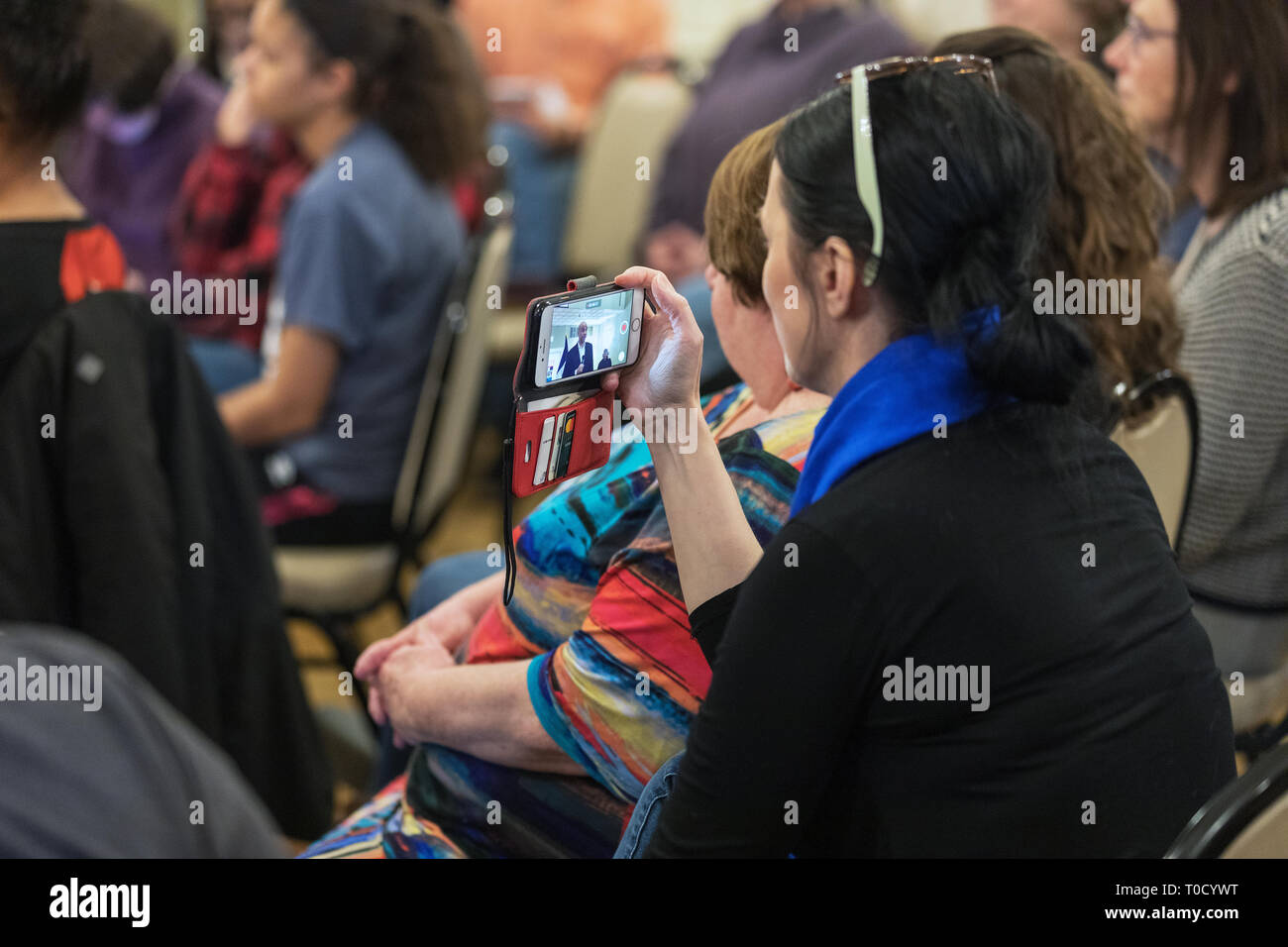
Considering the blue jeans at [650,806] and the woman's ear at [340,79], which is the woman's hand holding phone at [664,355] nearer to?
the blue jeans at [650,806]

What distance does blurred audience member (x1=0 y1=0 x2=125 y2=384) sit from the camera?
1387mm

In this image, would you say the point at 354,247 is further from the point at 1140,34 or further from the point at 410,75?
the point at 1140,34

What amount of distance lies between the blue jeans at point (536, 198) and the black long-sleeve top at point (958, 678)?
9.96ft

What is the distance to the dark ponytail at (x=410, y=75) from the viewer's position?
226 centimetres

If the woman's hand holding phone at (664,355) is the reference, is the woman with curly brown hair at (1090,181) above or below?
above

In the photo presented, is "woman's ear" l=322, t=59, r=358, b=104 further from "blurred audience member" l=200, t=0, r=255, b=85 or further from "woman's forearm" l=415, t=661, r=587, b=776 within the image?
"blurred audience member" l=200, t=0, r=255, b=85

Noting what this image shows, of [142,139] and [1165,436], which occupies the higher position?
[142,139]

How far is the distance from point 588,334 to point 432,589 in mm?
810

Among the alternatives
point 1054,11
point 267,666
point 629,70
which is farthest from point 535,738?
point 629,70

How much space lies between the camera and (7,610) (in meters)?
1.35

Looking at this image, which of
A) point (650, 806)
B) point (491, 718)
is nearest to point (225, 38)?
point (491, 718)

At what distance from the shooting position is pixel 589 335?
0.94 m

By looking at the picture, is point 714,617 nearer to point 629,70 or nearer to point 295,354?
point 295,354

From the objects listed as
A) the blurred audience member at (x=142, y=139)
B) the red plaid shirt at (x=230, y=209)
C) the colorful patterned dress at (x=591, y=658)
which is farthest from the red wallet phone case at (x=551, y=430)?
the blurred audience member at (x=142, y=139)
